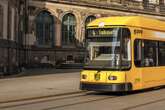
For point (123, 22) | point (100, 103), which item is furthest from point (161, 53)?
point (100, 103)

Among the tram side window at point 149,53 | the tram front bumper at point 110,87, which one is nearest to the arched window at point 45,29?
the tram side window at point 149,53

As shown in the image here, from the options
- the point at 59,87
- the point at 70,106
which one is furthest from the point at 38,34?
Answer: the point at 70,106

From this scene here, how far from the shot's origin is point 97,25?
67.3 ft

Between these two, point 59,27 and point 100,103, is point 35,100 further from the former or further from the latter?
point 59,27

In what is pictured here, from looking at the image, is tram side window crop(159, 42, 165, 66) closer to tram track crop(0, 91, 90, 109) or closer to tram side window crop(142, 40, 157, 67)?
tram side window crop(142, 40, 157, 67)

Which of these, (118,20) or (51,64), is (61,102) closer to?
(118,20)

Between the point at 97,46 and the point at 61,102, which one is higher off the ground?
the point at 97,46

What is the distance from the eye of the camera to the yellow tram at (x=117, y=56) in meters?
19.6

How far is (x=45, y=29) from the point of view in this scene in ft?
188

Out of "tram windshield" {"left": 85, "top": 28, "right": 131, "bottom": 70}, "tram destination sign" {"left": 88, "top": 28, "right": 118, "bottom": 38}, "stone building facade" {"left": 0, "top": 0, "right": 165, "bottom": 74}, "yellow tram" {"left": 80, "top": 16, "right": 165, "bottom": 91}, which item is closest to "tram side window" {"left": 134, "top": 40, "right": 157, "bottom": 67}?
"yellow tram" {"left": 80, "top": 16, "right": 165, "bottom": 91}

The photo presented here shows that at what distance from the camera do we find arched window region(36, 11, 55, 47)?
56531mm

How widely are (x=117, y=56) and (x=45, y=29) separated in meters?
38.3

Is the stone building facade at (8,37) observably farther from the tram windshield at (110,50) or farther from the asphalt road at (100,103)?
the tram windshield at (110,50)

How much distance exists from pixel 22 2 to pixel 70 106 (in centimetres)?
3581
